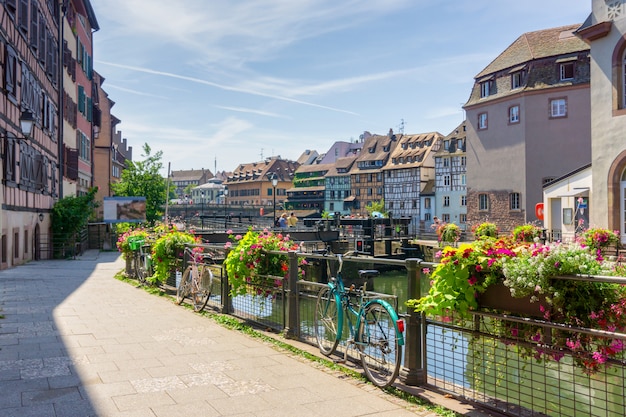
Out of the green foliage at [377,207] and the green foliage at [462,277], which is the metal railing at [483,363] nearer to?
the green foliage at [462,277]

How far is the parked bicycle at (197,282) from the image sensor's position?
33.7ft

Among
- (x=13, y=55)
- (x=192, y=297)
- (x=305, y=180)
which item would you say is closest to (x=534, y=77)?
(x=13, y=55)

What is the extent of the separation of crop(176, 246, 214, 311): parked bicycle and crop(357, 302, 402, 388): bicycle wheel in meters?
4.78

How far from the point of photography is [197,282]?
1072 cm

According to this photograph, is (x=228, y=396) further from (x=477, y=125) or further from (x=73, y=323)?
(x=477, y=125)

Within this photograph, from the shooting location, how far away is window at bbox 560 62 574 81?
39812mm

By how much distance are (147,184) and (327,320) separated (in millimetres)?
42514

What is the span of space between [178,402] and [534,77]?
40.9 meters

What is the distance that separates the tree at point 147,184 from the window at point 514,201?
26247 mm

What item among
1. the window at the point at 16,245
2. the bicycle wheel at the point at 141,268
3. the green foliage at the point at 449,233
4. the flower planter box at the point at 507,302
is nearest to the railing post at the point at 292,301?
the flower planter box at the point at 507,302

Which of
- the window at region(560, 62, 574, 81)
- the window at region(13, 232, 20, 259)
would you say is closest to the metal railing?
the window at region(13, 232, 20, 259)

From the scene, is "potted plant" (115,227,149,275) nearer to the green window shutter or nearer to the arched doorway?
the arched doorway

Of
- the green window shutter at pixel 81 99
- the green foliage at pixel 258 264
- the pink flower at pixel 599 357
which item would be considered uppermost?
the green window shutter at pixel 81 99

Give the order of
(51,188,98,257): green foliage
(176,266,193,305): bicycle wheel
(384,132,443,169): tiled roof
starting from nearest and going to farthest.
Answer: (176,266,193,305): bicycle wheel < (51,188,98,257): green foliage < (384,132,443,169): tiled roof
